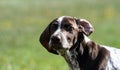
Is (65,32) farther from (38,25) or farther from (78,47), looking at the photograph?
(38,25)

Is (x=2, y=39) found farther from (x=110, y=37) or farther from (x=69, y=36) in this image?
(x=69, y=36)

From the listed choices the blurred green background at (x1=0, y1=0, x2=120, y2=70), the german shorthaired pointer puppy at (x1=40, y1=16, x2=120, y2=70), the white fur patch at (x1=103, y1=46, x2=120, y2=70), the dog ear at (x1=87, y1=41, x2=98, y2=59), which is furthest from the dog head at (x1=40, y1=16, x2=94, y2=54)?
the blurred green background at (x1=0, y1=0, x2=120, y2=70)

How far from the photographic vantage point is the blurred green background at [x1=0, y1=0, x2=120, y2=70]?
16.3 metres

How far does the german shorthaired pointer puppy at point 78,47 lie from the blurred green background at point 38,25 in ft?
12.0

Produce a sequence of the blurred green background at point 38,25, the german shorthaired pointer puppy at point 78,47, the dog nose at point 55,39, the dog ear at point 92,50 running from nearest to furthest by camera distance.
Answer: the dog nose at point 55,39 → the german shorthaired pointer puppy at point 78,47 → the dog ear at point 92,50 → the blurred green background at point 38,25

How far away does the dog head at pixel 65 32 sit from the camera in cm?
1018

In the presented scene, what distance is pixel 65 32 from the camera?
10305mm

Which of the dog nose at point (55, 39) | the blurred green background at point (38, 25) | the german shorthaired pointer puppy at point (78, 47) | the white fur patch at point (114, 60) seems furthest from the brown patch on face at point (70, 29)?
the blurred green background at point (38, 25)

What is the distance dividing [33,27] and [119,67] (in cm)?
1324

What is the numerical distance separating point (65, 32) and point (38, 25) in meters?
14.2

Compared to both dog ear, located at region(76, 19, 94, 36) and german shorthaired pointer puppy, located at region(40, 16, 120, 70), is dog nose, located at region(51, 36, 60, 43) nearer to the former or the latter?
german shorthaired pointer puppy, located at region(40, 16, 120, 70)

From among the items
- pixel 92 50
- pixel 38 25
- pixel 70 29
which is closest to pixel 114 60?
pixel 92 50

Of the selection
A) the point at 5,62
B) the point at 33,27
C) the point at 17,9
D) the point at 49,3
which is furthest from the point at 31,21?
the point at 5,62

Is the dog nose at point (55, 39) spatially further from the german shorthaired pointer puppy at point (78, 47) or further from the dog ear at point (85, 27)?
the dog ear at point (85, 27)
